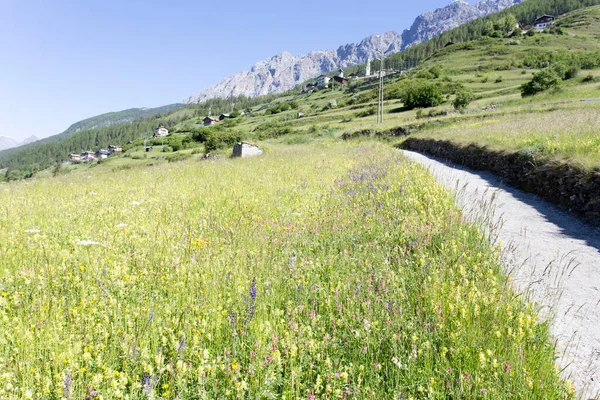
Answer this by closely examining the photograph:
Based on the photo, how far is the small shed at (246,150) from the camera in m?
30.8

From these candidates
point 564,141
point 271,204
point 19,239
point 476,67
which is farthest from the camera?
point 476,67

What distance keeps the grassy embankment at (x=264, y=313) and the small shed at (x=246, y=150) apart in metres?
23.9

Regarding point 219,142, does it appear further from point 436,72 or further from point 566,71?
point 436,72

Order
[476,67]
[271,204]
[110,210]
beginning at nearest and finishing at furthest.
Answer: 1. [110,210]
2. [271,204]
3. [476,67]

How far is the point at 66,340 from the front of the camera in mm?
3018

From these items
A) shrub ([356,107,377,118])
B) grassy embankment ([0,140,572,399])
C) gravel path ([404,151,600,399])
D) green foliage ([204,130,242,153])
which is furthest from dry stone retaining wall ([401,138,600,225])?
shrub ([356,107,377,118])

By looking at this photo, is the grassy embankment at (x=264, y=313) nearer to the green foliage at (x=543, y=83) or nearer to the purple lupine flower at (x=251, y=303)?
the purple lupine flower at (x=251, y=303)

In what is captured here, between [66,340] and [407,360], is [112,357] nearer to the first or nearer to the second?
[66,340]

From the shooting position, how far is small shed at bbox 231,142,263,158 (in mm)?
30847

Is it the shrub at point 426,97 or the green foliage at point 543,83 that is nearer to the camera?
the green foliage at point 543,83

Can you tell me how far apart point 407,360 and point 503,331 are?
1.00 metres

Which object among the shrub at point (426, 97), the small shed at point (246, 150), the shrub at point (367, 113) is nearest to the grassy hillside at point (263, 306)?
the small shed at point (246, 150)

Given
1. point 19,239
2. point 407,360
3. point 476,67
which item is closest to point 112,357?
point 407,360

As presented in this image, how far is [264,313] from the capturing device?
12.1 ft
